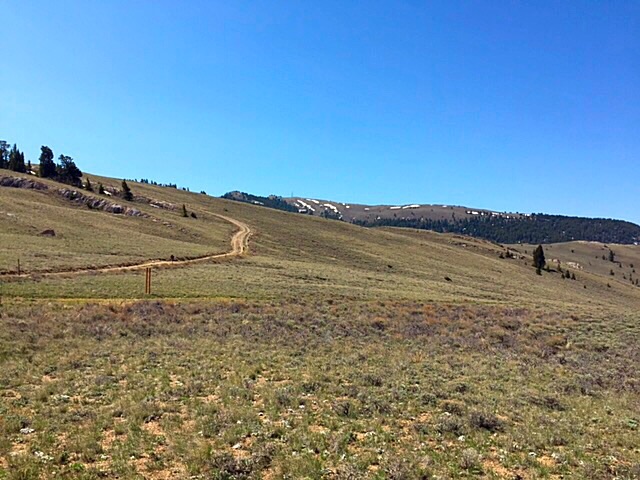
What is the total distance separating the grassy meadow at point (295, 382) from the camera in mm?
9633

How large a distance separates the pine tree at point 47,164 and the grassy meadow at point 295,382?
295 ft

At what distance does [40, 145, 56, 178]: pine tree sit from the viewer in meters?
115

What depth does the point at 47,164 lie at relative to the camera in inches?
4596

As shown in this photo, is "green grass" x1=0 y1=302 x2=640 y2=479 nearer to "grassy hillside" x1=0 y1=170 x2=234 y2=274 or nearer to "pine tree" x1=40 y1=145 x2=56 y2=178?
"grassy hillside" x1=0 y1=170 x2=234 y2=274

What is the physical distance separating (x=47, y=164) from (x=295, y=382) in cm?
12727

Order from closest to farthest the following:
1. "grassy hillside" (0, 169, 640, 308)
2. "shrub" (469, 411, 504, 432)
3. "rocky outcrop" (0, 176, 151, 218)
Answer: "shrub" (469, 411, 504, 432), "grassy hillside" (0, 169, 640, 308), "rocky outcrop" (0, 176, 151, 218)

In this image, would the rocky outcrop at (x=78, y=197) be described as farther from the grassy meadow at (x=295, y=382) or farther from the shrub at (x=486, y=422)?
Answer: the shrub at (x=486, y=422)

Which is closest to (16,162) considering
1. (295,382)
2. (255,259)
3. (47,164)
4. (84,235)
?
(47,164)

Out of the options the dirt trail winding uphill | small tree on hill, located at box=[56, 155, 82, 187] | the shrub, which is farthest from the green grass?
small tree on hill, located at box=[56, 155, 82, 187]

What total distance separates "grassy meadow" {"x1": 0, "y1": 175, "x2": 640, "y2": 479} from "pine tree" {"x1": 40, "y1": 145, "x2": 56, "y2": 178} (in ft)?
295

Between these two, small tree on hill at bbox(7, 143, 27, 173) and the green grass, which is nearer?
the green grass

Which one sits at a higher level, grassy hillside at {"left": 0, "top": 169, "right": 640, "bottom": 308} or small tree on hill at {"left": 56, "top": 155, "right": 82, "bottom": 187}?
small tree on hill at {"left": 56, "top": 155, "right": 82, "bottom": 187}

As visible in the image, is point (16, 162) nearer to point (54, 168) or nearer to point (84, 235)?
point (54, 168)

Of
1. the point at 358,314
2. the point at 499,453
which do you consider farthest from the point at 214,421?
the point at 358,314
